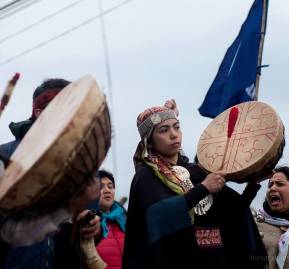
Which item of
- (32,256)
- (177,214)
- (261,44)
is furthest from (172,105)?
(261,44)

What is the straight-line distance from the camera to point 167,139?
12.1 feet

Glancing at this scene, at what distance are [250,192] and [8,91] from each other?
1830 millimetres

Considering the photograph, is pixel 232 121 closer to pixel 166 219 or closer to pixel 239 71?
pixel 166 219

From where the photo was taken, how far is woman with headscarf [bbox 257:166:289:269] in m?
4.49

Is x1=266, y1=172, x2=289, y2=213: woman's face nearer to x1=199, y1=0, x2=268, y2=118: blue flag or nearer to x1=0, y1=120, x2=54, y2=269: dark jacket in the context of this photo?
x1=199, y1=0, x2=268, y2=118: blue flag

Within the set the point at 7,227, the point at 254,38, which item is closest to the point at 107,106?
the point at 7,227

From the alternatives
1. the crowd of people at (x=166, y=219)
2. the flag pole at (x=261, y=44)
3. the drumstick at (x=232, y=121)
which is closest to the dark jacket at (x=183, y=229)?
the crowd of people at (x=166, y=219)

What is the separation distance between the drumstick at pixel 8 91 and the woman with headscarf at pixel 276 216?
2.66m

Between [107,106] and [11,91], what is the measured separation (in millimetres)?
391

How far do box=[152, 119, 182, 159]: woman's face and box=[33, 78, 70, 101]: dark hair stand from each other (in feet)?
3.18

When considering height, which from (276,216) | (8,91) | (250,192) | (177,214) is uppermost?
(8,91)

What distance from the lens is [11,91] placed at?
2326mm

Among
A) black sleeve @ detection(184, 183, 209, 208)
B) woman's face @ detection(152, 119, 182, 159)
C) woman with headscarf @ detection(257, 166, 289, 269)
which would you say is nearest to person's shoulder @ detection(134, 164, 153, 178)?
woman's face @ detection(152, 119, 182, 159)

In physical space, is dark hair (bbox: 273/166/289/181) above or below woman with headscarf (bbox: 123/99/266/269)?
below
